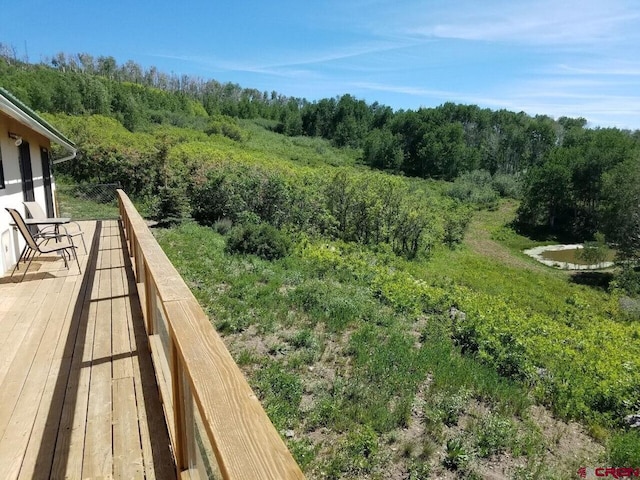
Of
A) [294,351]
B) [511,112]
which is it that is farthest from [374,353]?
[511,112]

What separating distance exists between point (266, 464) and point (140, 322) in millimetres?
3225

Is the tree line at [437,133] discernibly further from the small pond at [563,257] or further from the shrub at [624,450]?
the shrub at [624,450]

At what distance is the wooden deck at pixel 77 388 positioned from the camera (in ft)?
6.75

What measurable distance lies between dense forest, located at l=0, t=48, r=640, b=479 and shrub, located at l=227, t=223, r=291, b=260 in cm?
3

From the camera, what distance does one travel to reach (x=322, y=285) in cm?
794

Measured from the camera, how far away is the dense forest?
406cm

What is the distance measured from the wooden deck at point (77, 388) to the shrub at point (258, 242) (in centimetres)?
504

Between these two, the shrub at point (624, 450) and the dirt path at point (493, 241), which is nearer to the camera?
the shrub at point (624, 450)

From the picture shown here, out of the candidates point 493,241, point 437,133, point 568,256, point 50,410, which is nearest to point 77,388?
point 50,410

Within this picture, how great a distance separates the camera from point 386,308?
7.50 meters

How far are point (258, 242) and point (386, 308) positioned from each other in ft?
12.1

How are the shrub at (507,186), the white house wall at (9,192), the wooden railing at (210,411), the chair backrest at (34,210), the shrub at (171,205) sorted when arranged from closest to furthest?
the wooden railing at (210,411) → the white house wall at (9,192) → the chair backrest at (34,210) → the shrub at (171,205) → the shrub at (507,186)

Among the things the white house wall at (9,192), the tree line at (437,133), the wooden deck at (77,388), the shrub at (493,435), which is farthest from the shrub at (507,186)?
the wooden deck at (77,388)

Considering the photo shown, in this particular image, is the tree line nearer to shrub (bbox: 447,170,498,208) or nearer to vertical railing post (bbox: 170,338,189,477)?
shrub (bbox: 447,170,498,208)
